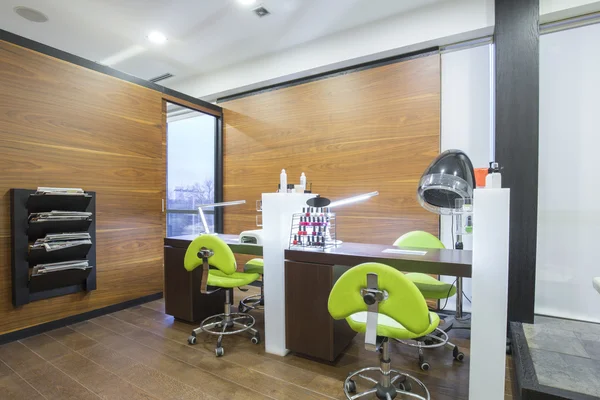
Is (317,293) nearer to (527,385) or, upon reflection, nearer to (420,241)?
(420,241)

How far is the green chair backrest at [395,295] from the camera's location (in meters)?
1.30

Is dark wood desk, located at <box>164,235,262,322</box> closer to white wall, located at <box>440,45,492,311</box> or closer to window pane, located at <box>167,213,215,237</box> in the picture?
window pane, located at <box>167,213,215,237</box>

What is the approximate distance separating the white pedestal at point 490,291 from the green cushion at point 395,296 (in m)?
0.39

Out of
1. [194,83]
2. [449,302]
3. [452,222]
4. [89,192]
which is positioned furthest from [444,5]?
[89,192]

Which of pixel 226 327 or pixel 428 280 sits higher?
pixel 428 280

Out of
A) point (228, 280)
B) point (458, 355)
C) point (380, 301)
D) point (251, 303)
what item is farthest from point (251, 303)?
point (380, 301)

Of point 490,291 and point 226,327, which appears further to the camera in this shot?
point 226,327

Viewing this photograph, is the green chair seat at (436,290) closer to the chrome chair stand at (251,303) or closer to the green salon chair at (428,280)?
the green salon chair at (428,280)

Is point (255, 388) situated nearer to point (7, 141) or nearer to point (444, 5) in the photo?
point (7, 141)

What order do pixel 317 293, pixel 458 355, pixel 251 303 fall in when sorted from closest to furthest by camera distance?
1. pixel 317 293
2. pixel 458 355
3. pixel 251 303

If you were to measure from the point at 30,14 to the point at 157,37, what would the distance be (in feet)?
3.61

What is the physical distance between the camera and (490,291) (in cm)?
152

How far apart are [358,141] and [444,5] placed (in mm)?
1447

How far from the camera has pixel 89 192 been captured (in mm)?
2932
